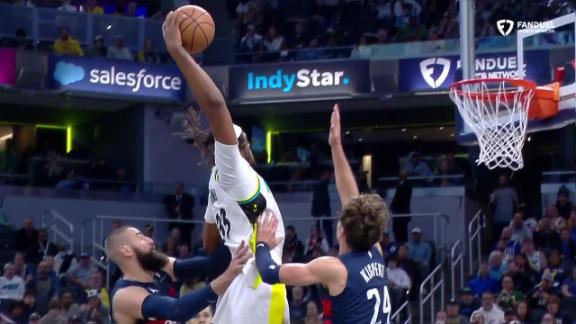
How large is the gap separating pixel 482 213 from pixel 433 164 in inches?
58.7

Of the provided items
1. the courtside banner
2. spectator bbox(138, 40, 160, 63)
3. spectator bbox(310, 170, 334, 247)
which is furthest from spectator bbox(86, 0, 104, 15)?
spectator bbox(310, 170, 334, 247)

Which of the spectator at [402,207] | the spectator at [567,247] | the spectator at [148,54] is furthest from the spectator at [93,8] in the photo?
the spectator at [567,247]

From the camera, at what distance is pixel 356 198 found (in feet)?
21.0

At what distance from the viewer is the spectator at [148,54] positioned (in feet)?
75.5

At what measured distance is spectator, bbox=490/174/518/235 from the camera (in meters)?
20.0

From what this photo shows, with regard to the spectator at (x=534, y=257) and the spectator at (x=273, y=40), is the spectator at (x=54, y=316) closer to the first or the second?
the spectator at (x=534, y=257)

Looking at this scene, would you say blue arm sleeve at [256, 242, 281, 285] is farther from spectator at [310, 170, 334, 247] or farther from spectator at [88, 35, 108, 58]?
spectator at [88, 35, 108, 58]

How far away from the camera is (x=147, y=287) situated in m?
6.76

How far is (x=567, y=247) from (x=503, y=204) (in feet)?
10.2

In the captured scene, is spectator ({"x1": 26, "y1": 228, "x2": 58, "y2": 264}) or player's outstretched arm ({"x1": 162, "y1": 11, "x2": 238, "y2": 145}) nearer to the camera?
player's outstretched arm ({"x1": 162, "y1": 11, "x2": 238, "y2": 145})

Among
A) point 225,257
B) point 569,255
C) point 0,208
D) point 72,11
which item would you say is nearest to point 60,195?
point 0,208

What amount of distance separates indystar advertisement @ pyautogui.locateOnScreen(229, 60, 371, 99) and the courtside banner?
373 centimetres

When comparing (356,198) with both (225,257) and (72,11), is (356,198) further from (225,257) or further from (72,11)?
(72,11)

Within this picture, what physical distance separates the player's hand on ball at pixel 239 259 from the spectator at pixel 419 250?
1198 centimetres
